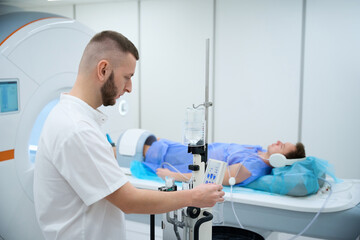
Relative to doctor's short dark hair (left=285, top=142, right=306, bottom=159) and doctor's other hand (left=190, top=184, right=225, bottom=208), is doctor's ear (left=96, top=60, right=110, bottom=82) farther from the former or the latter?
doctor's short dark hair (left=285, top=142, right=306, bottom=159)

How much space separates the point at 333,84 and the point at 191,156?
165 cm

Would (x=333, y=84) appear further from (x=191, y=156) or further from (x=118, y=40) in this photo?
(x=118, y=40)

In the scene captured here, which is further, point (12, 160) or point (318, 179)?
point (318, 179)

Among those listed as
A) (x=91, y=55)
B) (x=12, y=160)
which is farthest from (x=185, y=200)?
(x=12, y=160)

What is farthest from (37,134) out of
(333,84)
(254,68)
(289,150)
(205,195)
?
(333,84)

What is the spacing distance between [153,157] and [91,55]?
144 centimetres

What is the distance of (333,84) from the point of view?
3.02 metres

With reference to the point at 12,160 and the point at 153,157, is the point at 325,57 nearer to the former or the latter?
the point at 153,157

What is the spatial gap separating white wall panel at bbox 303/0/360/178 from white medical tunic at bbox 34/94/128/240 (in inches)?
97.9

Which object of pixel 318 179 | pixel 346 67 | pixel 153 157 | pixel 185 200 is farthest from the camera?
pixel 346 67

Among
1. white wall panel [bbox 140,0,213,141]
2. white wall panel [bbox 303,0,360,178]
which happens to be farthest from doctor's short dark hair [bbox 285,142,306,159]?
white wall panel [bbox 140,0,213,141]

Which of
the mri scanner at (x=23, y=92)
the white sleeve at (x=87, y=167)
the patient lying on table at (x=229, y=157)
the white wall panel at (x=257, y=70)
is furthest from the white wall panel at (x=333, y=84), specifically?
the white sleeve at (x=87, y=167)

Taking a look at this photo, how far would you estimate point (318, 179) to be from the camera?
6.49 feet

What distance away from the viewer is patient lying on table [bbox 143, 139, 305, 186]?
2.03 meters
